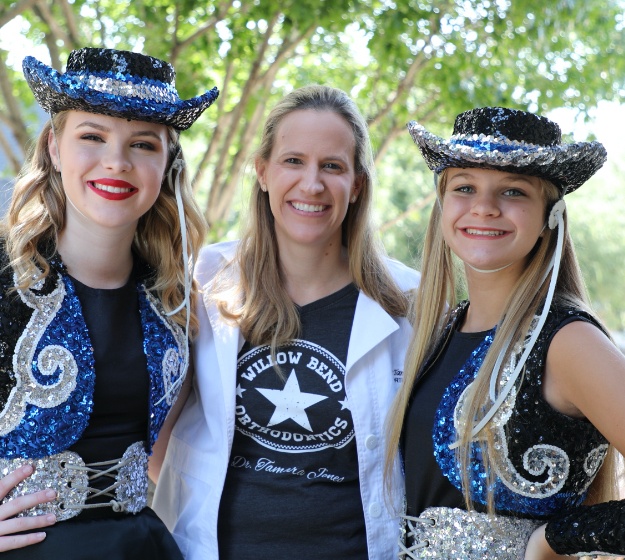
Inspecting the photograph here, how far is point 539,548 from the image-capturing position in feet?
8.40

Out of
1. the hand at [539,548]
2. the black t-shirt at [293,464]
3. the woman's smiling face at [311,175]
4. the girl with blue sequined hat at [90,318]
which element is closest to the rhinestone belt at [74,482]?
the girl with blue sequined hat at [90,318]

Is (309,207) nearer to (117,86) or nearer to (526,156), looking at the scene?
(117,86)

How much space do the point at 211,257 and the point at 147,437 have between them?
101cm

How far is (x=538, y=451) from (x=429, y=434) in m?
0.39

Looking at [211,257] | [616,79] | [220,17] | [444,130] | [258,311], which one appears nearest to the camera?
[258,311]

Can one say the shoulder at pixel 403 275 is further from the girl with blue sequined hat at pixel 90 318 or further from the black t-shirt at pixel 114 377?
the black t-shirt at pixel 114 377

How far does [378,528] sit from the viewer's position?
10.4ft

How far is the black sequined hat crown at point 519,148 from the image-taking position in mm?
2660

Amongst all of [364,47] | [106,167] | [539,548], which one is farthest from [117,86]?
[364,47]

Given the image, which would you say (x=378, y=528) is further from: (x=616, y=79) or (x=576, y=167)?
(x=616, y=79)

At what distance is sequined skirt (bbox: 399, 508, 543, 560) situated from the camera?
262 centimetres

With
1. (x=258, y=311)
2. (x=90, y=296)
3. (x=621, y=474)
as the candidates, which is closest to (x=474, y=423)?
(x=621, y=474)

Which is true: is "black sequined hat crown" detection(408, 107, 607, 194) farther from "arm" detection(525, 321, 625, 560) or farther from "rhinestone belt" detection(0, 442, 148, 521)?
"rhinestone belt" detection(0, 442, 148, 521)

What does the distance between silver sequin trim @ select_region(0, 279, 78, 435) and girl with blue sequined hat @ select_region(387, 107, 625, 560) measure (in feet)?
3.60
